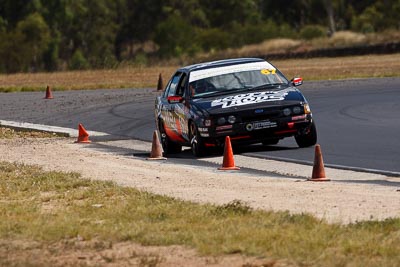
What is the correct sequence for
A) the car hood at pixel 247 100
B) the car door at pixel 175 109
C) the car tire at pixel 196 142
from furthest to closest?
the car door at pixel 175 109 < the car tire at pixel 196 142 < the car hood at pixel 247 100

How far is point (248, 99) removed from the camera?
63.5 ft

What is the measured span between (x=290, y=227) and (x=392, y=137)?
10209 millimetres

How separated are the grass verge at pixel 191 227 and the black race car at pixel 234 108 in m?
4.77

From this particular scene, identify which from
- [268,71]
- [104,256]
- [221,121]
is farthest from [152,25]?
[104,256]

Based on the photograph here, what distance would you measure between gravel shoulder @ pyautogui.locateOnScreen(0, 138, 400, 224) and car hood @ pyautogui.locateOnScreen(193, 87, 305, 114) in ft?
2.63

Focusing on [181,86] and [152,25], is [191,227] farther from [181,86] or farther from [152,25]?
[152,25]

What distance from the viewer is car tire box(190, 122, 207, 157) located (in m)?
19.3

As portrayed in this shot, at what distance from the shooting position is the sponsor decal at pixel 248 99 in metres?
19.3

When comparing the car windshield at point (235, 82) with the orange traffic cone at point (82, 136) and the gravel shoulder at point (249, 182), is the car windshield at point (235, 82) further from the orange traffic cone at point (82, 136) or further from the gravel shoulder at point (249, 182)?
the orange traffic cone at point (82, 136)

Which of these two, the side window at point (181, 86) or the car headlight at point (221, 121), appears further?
the side window at point (181, 86)

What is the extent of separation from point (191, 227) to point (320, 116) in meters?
15.9

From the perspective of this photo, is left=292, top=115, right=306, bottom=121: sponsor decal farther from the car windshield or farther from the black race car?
the car windshield

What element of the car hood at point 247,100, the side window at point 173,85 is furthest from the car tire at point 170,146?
the car hood at point 247,100

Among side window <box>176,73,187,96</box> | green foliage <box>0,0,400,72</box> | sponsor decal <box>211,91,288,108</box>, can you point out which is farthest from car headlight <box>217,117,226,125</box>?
green foliage <box>0,0,400,72</box>
